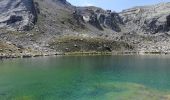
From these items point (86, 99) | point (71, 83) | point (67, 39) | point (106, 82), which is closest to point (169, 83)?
point (106, 82)

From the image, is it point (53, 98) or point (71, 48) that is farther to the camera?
point (71, 48)

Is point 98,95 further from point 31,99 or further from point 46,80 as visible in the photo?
point 46,80

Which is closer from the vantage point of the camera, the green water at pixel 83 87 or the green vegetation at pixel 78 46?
the green water at pixel 83 87

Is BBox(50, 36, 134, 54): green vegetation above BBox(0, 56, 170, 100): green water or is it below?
above

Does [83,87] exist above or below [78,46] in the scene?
below

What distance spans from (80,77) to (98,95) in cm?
2480

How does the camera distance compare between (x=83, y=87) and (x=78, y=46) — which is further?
(x=78, y=46)

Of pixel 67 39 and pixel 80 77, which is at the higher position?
pixel 67 39

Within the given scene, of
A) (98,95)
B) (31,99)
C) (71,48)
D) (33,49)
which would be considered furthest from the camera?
(71,48)

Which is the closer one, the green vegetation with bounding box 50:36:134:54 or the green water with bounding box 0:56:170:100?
the green water with bounding box 0:56:170:100

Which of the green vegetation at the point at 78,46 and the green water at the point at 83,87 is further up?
the green vegetation at the point at 78,46

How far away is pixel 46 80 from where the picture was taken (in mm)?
74688

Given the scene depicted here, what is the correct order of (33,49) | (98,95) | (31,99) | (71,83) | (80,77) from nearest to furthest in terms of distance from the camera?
(31,99) → (98,95) → (71,83) → (80,77) → (33,49)

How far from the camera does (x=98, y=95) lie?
187 feet
